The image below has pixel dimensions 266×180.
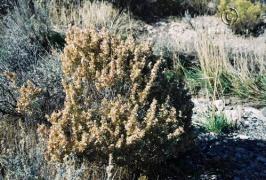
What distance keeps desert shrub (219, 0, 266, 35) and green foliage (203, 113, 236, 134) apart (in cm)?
504

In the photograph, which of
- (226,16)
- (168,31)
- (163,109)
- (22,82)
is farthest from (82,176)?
(226,16)

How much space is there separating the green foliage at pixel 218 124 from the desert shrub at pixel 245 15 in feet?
16.5

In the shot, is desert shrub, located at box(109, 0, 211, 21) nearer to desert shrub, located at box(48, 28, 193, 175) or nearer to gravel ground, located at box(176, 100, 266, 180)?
gravel ground, located at box(176, 100, 266, 180)

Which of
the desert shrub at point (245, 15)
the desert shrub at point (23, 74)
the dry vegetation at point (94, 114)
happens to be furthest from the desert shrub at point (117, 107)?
the desert shrub at point (245, 15)

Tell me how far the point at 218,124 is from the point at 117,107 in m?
2.15

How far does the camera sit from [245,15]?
11.0 m

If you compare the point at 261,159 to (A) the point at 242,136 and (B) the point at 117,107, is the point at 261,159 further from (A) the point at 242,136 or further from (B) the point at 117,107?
(B) the point at 117,107

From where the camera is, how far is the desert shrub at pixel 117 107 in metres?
3.72

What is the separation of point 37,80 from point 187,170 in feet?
5.45

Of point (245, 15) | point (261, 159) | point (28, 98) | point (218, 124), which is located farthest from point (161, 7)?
point (28, 98)

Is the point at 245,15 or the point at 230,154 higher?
the point at 245,15

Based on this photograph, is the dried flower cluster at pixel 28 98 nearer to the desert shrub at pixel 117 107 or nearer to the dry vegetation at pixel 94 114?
the dry vegetation at pixel 94 114

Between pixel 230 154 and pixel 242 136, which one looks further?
pixel 242 136

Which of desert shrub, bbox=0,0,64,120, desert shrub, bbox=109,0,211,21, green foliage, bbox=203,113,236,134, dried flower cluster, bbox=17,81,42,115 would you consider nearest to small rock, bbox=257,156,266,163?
green foliage, bbox=203,113,236,134
